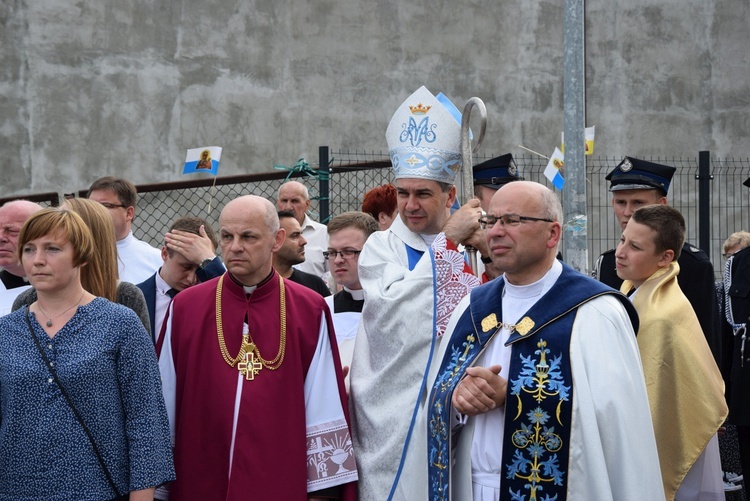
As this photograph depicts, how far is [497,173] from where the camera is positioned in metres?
6.21

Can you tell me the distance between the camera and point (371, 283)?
4539 mm

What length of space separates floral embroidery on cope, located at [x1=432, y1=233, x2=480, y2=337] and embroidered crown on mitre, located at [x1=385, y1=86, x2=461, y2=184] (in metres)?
0.48

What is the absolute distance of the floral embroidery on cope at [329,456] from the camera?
4258mm

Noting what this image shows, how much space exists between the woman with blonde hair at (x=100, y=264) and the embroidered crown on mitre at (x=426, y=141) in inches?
57.7

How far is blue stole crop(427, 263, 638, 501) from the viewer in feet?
12.1

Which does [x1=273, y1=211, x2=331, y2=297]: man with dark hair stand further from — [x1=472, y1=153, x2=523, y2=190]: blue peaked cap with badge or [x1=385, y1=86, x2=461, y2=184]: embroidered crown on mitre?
[x1=385, y1=86, x2=461, y2=184]: embroidered crown on mitre

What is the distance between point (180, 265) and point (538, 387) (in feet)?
7.40

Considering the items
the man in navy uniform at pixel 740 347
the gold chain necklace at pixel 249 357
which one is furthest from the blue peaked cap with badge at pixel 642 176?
the gold chain necklace at pixel 249 357

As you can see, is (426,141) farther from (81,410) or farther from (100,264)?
(81,410)

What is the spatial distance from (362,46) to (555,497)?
13.1m

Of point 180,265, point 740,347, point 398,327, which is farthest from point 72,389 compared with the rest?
point 740,347

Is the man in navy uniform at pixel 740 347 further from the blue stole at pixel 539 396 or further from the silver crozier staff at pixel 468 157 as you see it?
the blue stole at pixel 539 396

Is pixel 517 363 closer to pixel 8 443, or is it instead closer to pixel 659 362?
pixel 659 362

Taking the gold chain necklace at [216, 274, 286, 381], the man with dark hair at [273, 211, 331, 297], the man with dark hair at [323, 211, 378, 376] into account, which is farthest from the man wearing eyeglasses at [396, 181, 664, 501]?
the man with dark hair at [273, 211, 331, 297]
